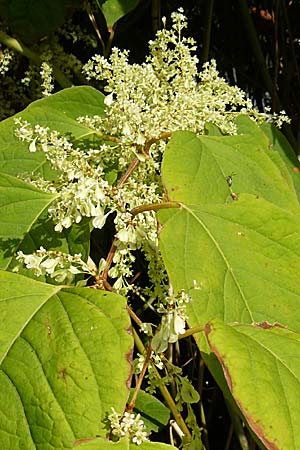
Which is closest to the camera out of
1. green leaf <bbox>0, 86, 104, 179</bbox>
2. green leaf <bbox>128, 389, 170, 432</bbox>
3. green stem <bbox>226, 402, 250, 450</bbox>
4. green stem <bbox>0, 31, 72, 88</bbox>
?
green leaf <bbox>0, 86, 104, 179</bbox>

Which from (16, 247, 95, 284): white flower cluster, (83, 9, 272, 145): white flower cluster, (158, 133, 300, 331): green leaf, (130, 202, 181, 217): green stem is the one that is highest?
(83, 9, 272, 145): white flower cluster

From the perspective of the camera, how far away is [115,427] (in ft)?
1.92

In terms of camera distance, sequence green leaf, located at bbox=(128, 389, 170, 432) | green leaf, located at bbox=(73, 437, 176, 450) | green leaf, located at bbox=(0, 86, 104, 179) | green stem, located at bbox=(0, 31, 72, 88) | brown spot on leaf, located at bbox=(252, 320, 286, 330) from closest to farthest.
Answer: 1. green leaf, located at bbox=(73, 437, 176, 450)
2. brown spot on leaf, located at bbox=(252, 320, 286, 330)
3. green leaf, located at bbox=(0, 86, 104, 179)
4. green leaf, located at bbox=(128, 389, 170, 432)
5. green stem, located at bbox=(0, 31, 72, 88)

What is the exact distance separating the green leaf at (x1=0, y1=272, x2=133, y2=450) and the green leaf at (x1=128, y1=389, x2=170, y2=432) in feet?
1.85

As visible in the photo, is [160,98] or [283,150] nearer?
[160,98]

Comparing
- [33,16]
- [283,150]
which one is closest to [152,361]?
[283,150]

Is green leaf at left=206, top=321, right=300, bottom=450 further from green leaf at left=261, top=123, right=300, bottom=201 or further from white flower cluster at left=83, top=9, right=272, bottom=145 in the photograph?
green leaf at left=261, top=123, right=300, bottom=201

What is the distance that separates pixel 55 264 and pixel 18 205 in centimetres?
16

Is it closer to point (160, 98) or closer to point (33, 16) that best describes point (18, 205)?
point (160, 98)

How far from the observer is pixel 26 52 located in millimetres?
1439

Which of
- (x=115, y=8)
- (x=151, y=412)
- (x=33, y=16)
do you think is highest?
(x=33, y=16)

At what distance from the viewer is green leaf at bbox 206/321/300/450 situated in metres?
0.57

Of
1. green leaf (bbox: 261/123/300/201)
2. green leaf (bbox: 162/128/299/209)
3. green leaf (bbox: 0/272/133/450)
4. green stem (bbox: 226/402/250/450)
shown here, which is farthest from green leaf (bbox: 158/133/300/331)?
green stem (bbox: 226/402/250/450)

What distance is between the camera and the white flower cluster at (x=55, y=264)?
72cm
